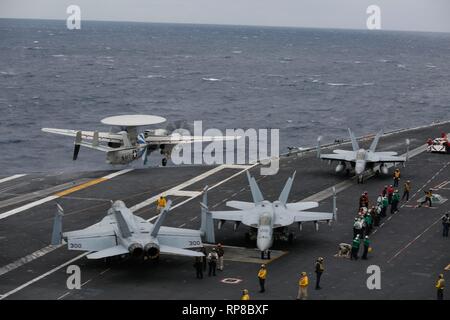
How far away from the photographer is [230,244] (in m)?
46.1

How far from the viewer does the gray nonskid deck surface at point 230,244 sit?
38094 millimetres

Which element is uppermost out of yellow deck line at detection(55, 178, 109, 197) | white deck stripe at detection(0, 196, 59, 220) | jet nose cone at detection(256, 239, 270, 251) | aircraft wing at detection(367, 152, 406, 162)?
aircraft wing at detection(367, 152, 406, 162)

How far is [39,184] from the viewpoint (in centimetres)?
6344

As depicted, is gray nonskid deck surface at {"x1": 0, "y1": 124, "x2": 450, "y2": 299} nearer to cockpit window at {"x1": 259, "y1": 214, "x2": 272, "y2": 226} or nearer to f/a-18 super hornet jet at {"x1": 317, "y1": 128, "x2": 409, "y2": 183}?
f/a-18 super hornet jet at {"x1": 317, "y1": 128, "x2": 409, "y2": 183}

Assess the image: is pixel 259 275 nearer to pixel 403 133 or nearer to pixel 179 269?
pixel 179 269

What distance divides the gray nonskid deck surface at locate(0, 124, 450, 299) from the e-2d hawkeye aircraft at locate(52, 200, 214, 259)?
1.51 m

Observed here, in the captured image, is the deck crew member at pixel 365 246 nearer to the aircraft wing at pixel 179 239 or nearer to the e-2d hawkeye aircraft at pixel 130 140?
the aircraft wing at pixel 179 239

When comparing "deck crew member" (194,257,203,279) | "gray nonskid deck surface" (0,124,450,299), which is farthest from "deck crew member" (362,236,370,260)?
"deck crew member" (194,257,203,279)

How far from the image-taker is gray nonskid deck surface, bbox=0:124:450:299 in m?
38.1

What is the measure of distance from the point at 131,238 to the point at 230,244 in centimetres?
839

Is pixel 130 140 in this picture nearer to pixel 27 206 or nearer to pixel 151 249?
pixel 27 206

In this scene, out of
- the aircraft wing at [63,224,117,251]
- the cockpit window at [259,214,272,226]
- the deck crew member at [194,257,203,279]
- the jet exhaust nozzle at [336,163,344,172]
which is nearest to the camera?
the deck crew member at [194,257,203,279]

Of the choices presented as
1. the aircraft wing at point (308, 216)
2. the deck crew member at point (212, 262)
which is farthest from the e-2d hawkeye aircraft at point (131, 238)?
the aircraft wing at point (308, 216)

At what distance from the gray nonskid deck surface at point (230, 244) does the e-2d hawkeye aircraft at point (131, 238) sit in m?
1.51
